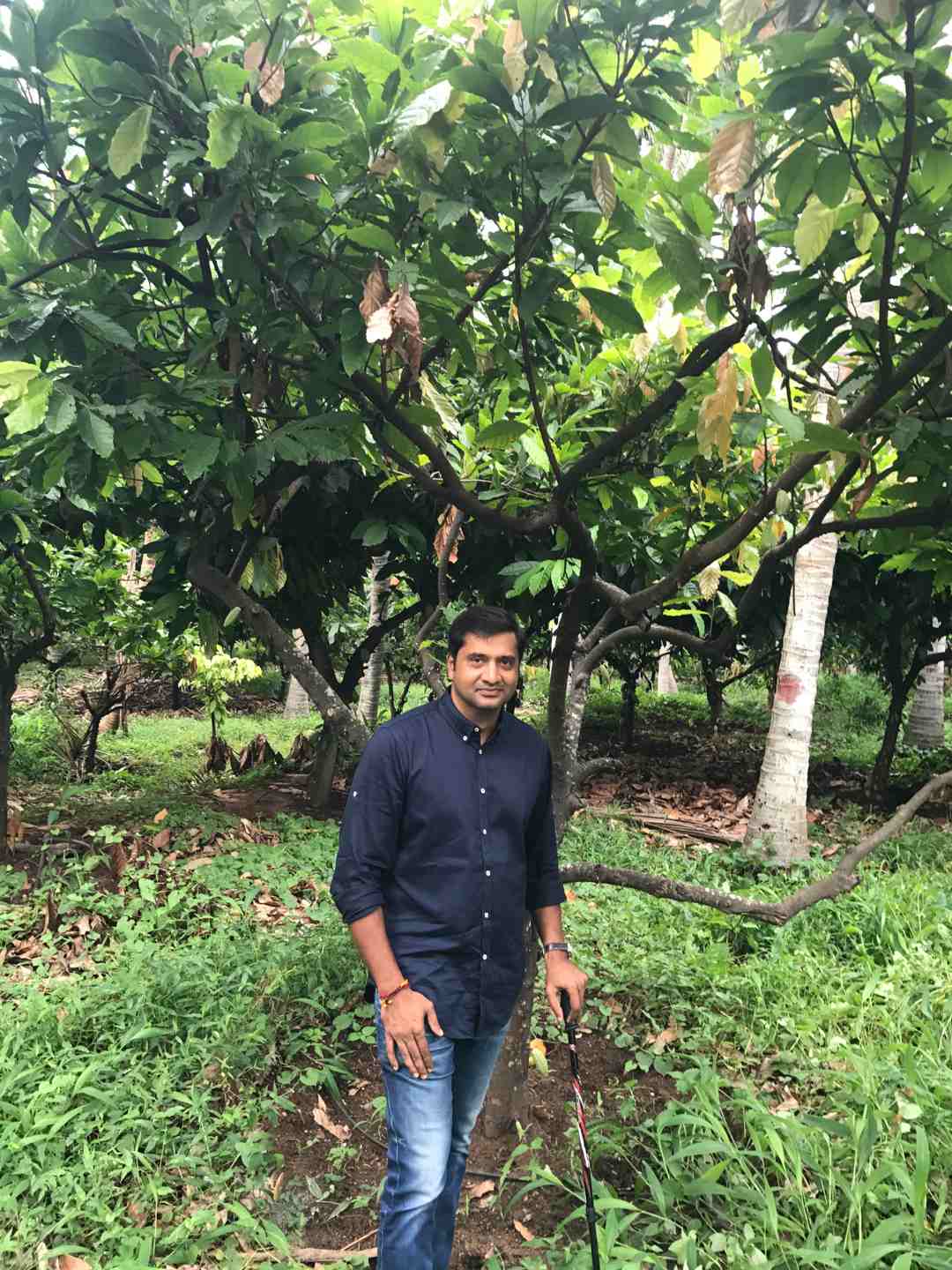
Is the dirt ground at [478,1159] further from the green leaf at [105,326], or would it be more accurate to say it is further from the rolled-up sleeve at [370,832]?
the green leaf at [105,326]

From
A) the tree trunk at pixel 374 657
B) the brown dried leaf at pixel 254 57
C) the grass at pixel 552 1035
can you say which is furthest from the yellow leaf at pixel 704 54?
the tree trunk at pixel 374 657

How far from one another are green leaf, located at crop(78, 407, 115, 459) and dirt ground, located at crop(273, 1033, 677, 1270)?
2200mm

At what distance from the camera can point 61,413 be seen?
171 cm

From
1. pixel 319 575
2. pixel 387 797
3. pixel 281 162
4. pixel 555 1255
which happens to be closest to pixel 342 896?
pixel 387 797

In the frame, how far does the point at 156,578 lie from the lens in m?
4.67

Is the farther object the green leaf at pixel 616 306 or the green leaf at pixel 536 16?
the green leaf at pixel 616 306

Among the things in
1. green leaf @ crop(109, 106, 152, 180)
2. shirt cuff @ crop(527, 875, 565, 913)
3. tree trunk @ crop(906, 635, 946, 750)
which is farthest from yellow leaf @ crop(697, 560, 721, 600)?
tree trunk @ crop(906, 635, 946, 750)

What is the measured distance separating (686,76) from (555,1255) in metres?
2.77

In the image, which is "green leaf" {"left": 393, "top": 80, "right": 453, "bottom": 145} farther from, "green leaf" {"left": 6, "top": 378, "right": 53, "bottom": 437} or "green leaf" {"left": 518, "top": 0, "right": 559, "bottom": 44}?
"green leaf" {"left": 6, "top": 378, "right": 53, "bottom": 437}

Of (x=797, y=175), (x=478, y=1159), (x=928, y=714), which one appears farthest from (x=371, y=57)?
(x=928, y=714)

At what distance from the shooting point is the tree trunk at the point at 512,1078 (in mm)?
2701

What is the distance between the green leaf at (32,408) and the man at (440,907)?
0.96 m

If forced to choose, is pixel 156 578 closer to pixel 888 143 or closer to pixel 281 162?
pixel 281 162

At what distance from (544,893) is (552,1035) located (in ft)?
4.58
